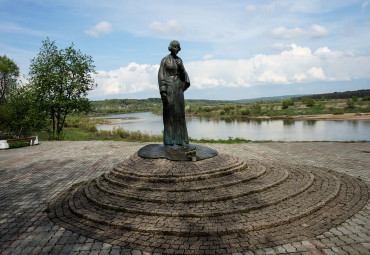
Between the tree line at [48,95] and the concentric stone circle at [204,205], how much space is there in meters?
13.8

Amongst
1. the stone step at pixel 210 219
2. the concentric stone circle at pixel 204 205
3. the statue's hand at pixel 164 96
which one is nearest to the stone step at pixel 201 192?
the concentric stone circle at pixel 204 205

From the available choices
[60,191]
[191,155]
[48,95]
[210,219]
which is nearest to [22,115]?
[48,95]

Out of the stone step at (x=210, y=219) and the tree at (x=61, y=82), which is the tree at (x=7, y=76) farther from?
the stone step at (x=210, y=219)

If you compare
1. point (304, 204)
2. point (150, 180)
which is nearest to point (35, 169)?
point (150, 180)

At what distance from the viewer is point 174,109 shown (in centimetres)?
654

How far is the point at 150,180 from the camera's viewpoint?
5.51 m

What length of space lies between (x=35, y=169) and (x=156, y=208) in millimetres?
6712

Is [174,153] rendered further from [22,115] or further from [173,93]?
[22,115]

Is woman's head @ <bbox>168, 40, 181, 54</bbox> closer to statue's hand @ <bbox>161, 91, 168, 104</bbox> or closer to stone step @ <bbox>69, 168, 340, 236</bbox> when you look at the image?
statue's hand @ <bbox>161, 91, 168, 104</bbox>

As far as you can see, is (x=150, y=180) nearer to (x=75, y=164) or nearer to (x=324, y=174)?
(x=324, y=174)

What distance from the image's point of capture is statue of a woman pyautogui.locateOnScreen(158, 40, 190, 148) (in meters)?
6.44

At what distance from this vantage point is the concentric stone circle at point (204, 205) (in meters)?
3.78

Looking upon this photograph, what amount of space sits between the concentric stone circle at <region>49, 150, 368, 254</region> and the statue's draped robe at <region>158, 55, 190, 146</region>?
0.81m

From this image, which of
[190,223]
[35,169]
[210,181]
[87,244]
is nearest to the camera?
[87,244]
